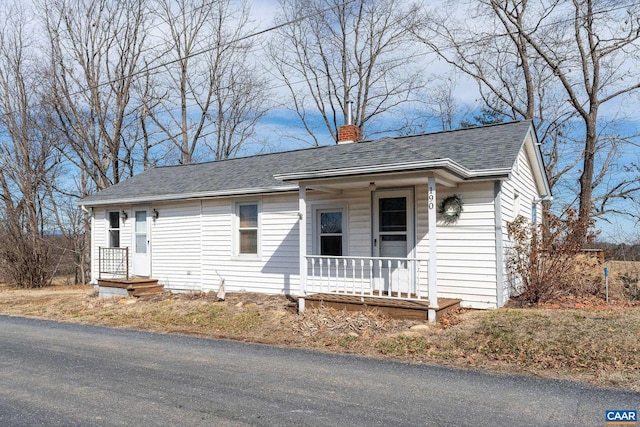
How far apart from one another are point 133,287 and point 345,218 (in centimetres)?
651

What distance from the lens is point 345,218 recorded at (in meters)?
10.6

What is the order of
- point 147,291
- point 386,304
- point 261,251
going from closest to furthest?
point 386,304, point 261,251, point 147,291

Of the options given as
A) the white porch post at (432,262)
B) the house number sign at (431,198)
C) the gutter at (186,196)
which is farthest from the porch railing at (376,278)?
the gutter at (186,196)

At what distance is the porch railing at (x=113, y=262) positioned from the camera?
1428cm

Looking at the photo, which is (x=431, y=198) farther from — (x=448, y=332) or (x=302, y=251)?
(x=302, y=251)

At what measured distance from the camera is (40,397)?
5.03m

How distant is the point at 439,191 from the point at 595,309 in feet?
11.6

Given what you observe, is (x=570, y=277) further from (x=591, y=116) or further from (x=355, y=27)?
(x=355, y=27)

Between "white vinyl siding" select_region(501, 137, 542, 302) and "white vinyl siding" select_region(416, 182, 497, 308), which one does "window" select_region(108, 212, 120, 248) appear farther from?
"white vinyl siding" select_region(501, 137, 542, 302)

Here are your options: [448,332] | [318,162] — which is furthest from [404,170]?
[448,332]

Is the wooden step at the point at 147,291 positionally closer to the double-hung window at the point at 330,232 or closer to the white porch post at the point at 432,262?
the double-hung window at the point at 330,232

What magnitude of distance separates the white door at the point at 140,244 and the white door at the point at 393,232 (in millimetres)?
7366

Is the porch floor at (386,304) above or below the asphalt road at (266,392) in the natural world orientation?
above

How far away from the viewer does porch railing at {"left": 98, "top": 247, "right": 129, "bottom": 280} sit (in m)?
14.3
